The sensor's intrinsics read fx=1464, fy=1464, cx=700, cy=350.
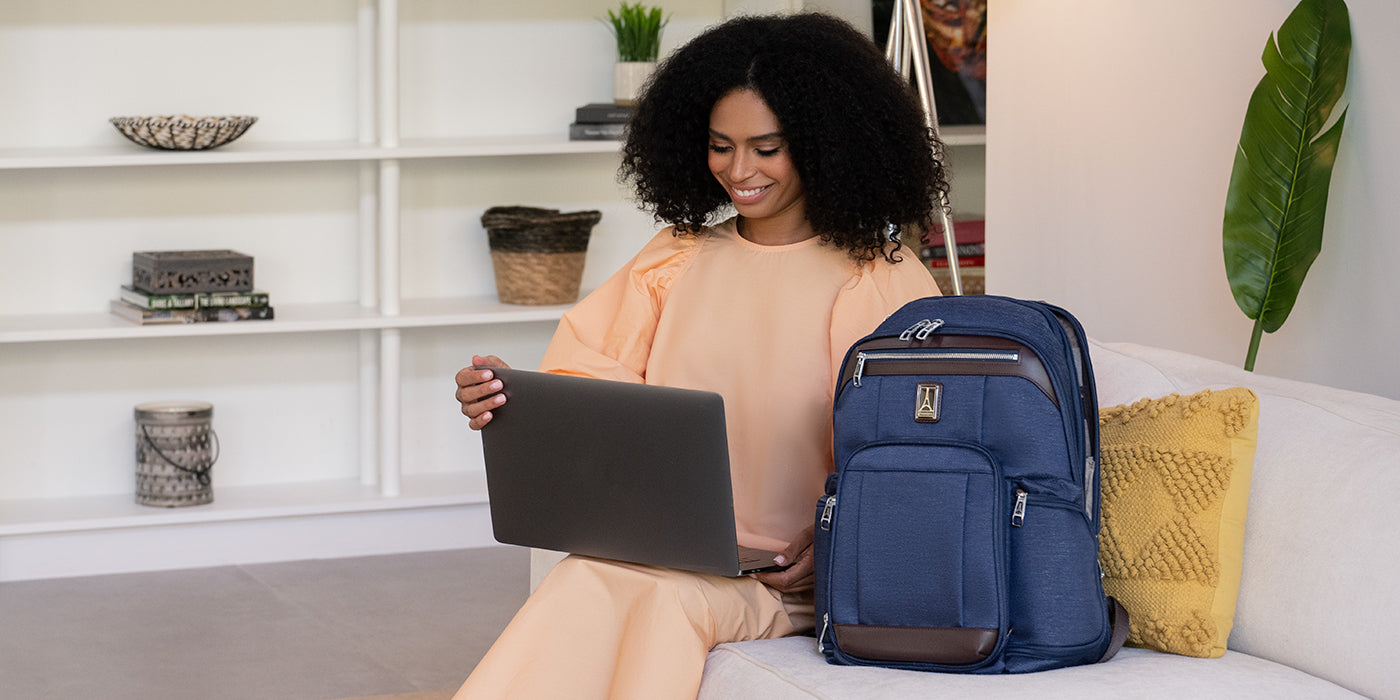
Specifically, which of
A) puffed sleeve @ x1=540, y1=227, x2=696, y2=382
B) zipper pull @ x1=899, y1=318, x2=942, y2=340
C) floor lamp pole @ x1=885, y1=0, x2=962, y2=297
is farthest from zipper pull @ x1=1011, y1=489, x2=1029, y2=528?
floor lamp pole @ x1=885, y1=0, x2=962, y2=297

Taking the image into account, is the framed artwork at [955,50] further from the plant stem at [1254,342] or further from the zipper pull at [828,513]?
the zipper pull at [828,513]

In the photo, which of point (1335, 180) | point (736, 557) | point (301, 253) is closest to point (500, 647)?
point (736, 557)

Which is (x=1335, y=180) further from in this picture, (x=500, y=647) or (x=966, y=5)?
(x=966, y=5)

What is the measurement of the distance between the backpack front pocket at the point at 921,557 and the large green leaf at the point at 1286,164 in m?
0.80

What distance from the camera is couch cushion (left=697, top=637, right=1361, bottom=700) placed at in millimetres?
1420

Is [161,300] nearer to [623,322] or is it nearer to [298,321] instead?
[298,321]

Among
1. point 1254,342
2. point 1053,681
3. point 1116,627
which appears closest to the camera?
point 1053,681

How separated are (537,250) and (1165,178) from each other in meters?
1.70

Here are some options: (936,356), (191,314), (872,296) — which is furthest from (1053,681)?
(191,314)

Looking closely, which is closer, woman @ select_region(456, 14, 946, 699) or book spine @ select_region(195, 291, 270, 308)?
woman @ select_region(456, 14, 946, 699)

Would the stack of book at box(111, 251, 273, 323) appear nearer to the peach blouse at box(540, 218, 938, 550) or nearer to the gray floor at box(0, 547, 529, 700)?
the gray floor at box(0, 547, 529, 700)

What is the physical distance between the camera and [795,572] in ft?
5.82

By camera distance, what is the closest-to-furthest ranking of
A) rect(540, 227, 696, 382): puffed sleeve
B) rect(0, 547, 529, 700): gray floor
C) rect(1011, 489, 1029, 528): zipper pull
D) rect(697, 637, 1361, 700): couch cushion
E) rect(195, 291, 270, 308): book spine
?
1. rect(697, 637, 1361, 700): couch cushion
2. rect(1011, 489, 1029, 528): zipper pull
3. rect(540, 227, 696, 382): puffed sleeve
4. rect(0, 547, 529, 700): gray floor
5. rect(195, 291, 270, 308): book spine

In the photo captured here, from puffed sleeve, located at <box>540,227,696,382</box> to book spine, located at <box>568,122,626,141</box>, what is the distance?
1.69 meters
